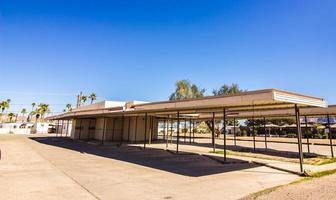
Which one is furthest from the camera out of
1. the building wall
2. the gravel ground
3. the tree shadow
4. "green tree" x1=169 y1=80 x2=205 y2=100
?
"green tree" x1=169 y1=80 x2=205 y2=100

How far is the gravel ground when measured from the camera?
245 inches

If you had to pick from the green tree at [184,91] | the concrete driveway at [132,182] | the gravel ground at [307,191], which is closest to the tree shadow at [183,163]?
the concrete driveway at [132,182]

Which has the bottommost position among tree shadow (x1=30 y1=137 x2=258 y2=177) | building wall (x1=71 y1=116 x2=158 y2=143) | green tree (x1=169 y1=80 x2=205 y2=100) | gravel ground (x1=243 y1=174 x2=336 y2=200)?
tree shadow (x1=30 y1=137 x2=258 y2=177)

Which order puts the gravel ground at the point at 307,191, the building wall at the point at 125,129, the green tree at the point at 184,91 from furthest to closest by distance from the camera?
the green tree at the point at 184,91 → the building wall at the point at 125,129 → the gravel ground at the point at 307,191

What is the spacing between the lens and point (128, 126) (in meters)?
26.9

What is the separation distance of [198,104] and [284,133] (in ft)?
161

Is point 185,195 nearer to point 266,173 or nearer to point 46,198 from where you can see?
point 46,198

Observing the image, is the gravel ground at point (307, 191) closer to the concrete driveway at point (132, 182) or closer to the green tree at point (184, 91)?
the concrete driveway at point (132, 182)

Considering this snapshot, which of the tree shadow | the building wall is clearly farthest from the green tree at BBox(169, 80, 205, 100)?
the tree shadow

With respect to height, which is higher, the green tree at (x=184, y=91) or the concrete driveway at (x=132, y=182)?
the green tree at (x=184, y=91)

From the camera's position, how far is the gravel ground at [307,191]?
20.5ft

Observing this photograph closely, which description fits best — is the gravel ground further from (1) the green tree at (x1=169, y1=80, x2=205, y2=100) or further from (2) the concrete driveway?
(1) the green tree at (x1=169, y1=80, x2=205, y2=100)

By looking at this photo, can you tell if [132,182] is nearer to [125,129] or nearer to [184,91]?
[125,129]

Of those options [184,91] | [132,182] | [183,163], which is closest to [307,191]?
[132,182]
